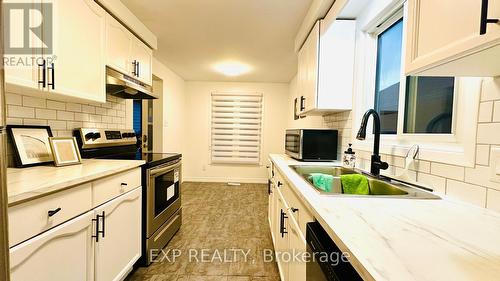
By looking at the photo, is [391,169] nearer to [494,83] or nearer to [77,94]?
[494,83]

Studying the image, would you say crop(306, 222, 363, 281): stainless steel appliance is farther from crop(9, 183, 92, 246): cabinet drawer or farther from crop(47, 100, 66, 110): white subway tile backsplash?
crop(47, 100, 66, 110): white subway tile backsplash

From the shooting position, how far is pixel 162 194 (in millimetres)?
2082

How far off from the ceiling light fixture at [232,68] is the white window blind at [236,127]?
882 millimetres

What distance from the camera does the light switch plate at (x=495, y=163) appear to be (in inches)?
31.3

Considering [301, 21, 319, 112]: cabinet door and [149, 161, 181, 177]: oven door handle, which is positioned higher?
[301, 21, 319, 112]: cabinet door

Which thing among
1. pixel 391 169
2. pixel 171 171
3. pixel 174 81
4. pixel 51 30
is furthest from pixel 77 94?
pixel 174 81

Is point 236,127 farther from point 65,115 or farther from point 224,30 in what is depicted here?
point 65,115

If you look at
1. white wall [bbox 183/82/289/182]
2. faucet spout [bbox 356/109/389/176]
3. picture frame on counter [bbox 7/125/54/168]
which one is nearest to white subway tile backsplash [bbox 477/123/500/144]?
faucet spout [bbox 356/109/389/176]

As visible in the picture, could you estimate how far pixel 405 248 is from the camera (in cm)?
53

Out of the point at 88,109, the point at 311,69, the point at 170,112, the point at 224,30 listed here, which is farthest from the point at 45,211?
the point at 170,112

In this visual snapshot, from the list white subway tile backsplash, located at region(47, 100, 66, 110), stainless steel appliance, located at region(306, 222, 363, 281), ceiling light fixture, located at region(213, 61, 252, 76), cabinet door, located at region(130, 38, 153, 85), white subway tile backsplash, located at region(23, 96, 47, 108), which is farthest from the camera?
ceiling light fixture, located at region(213, 61, 252, 76)

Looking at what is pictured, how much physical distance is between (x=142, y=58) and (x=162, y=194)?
149 centimetres

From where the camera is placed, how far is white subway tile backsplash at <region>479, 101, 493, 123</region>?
842 millimetres

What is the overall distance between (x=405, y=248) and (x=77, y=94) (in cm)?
197
